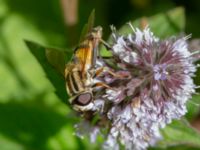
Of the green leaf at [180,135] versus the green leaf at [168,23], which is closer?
the green leaf at [180,135]

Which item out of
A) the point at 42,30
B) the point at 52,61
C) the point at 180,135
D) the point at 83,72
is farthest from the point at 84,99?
the point at 42,30

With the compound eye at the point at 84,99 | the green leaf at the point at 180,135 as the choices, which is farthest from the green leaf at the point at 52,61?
the green leaf at the point at 180,135

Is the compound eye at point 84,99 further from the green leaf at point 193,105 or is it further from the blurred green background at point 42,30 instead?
the blurred green background at point 42,30

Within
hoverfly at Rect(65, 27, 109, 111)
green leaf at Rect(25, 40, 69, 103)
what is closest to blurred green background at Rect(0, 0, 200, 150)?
green leaf at Rect(25, 40, 69, 103)

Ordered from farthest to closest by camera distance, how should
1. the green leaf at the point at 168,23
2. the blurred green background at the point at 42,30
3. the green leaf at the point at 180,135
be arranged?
the blurred green background at the point at 42,30 → the green leaf at the point at 168,23 → the green leaf at the point at 180,135

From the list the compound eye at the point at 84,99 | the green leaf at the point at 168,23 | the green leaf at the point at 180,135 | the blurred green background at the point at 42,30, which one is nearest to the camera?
the compound eye at the point at 84,99

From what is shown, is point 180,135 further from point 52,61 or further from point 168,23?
point 52,61
